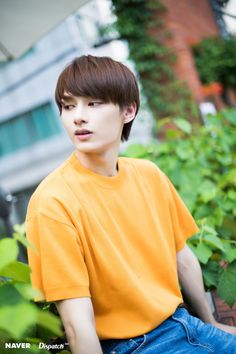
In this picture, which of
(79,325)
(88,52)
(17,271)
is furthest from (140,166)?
(88,52)

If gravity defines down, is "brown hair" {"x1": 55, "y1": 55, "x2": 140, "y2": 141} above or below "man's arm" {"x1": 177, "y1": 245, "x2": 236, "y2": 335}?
above

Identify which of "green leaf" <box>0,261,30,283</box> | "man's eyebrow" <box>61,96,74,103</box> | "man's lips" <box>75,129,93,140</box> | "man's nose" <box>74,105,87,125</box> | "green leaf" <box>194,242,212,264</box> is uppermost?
"man's eyebrow" <box>61,96,74,103</box>

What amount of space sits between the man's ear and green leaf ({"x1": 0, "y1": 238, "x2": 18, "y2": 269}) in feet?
2.75

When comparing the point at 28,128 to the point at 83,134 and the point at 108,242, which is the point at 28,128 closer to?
the point at 83,134

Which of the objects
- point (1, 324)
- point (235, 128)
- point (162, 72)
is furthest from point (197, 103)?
point (1, 324)

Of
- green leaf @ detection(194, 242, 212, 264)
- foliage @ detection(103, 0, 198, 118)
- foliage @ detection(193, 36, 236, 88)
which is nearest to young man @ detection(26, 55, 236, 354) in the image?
green leaf @ detection(194, 242, 212, 264)

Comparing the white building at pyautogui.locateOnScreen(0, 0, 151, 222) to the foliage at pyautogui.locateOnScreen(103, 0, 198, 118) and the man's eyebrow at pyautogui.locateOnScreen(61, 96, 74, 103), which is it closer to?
the foliage at pyautogui.locateOnScreen(103, 0, 198, 118)

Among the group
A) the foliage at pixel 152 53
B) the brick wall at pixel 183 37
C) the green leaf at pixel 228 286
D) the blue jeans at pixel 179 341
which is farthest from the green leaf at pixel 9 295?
the brick wall at pixel 183 37

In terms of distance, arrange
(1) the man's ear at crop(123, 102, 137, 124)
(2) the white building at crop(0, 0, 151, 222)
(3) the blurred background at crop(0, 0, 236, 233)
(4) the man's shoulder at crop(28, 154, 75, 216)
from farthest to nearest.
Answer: (2) the white building at crop(0, 0, 151, 222)
(3) the blurred background at crop(0, 0, 236, 233)
(1) the man's ear at crop(123, 102, 137, 124)
(4) the man's shoulder at crop(28, 154, 75, 216)

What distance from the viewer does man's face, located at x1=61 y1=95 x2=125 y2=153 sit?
52.7 inches

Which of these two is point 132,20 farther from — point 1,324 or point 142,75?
point 1,324

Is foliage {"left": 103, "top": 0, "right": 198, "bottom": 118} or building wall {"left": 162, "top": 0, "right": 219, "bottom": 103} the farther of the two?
building wall {"left": 162, "top": 0, "right": 219, "bottom": 103}

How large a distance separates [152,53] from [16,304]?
1018cm

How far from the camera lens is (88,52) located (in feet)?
42.0
